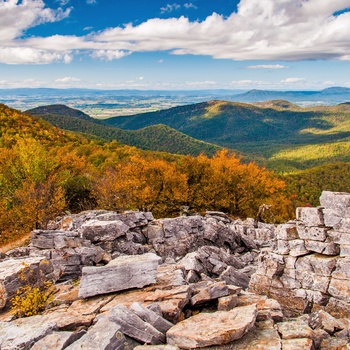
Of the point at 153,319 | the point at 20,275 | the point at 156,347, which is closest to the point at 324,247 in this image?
the point at 153,319

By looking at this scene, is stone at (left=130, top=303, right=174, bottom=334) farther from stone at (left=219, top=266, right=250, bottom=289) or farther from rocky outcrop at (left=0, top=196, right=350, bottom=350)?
stone at (left=219, top=266, right=250, bottom=289)

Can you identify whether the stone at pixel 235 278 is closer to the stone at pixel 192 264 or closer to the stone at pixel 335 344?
the stone at pixel 192 264

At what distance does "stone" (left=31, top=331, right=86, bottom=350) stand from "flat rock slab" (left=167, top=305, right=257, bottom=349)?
10.8ft

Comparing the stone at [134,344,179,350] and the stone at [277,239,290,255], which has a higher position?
the stone at [134,344,179,350]

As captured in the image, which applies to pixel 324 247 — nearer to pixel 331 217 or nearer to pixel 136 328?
pixel 331 217

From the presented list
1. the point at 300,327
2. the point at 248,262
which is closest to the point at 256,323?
the point at 300,327

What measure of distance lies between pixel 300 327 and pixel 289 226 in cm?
1015

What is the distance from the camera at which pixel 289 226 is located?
22.3m

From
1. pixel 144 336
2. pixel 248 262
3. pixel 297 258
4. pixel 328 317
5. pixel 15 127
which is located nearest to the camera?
pixel 144 336

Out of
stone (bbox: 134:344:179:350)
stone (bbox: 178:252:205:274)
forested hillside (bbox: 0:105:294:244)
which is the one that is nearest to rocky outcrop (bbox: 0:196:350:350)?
stone (bbox: 134:344:179:350)

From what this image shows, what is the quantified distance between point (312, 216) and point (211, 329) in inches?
475

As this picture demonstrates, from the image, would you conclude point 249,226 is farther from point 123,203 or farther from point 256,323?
point 256,323

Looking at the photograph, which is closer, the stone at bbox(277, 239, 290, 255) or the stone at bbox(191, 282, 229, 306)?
the stone at bbox(191, 282, 229, 306)

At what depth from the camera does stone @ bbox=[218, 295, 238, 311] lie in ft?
46.9
